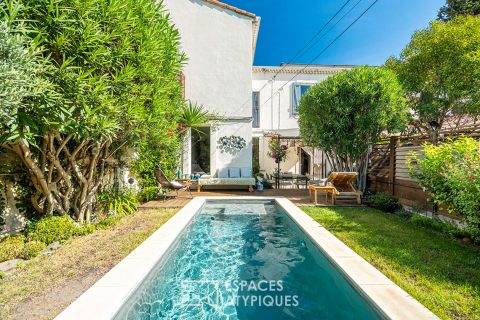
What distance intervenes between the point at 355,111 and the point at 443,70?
13.9 feet

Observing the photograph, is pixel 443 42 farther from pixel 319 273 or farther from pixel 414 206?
pixel 319 273

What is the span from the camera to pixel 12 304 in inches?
129

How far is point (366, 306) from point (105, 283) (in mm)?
3690

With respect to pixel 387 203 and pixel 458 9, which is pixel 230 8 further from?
pixel 458 9

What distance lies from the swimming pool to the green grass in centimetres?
35

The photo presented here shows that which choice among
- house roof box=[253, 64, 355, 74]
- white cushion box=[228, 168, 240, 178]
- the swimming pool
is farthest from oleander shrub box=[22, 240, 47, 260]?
house roof box=[253, 64, 355, 74]

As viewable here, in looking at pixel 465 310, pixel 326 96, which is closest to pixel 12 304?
pixel 465 310

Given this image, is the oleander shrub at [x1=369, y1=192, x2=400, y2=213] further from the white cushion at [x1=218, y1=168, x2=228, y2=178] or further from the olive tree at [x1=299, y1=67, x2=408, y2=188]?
the white cushion at [x1=218, y1=168, x2=228, y2=178]

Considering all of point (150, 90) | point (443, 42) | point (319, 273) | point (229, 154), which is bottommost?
point (319, 273)

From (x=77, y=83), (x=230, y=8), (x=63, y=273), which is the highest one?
(x=230, y=8)

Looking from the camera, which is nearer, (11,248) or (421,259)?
(421,259)

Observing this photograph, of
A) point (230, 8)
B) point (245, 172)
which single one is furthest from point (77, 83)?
point (230, 8)

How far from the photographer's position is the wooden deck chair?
10.1 m

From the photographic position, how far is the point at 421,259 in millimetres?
4656
